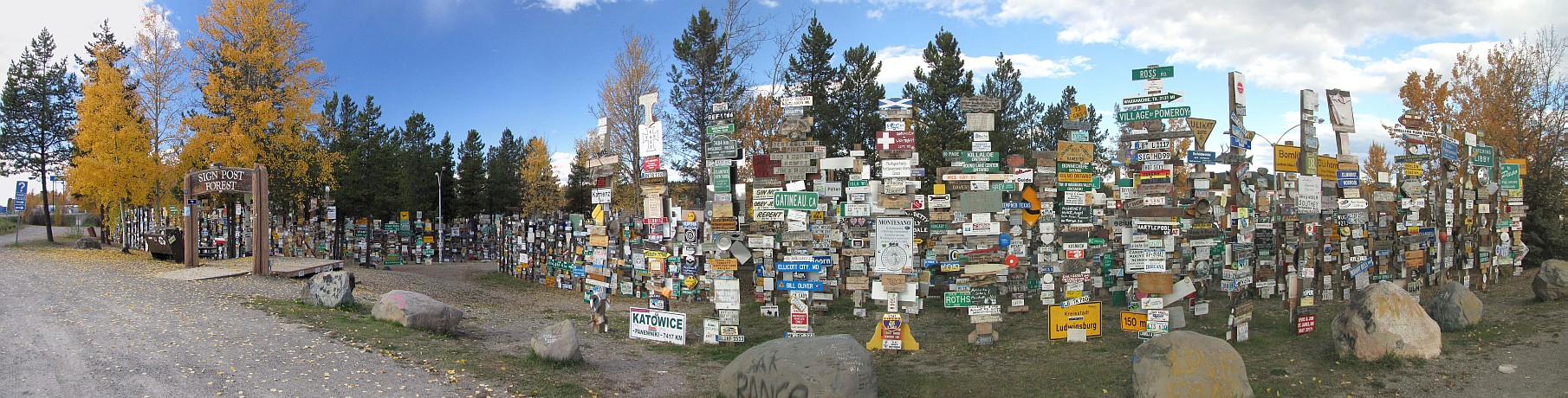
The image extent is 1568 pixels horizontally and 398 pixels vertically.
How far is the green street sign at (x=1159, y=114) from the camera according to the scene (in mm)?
12711

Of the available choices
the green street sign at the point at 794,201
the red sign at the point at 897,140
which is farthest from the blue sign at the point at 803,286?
the red sign at the point at 897,140

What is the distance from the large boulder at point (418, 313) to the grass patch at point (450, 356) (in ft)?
0.47

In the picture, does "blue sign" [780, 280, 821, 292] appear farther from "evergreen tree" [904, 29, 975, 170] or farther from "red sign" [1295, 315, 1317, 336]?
"evergreen tree" [904, 29, 975, 170]

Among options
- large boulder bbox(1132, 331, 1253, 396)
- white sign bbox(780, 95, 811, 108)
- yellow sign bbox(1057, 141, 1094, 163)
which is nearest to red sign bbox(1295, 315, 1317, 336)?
yellow sign bbox(1057, 141, 1094, 163)

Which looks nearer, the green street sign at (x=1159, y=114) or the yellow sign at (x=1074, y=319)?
the yellow sign at (x=1074, y=319)

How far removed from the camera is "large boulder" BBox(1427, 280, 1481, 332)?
11.7 meters

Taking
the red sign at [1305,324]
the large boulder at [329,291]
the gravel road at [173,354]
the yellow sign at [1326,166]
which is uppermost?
the yellow sign at [1326,166]

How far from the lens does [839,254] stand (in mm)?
16281

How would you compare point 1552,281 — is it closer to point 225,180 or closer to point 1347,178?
point 1347,178

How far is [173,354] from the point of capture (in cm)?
950

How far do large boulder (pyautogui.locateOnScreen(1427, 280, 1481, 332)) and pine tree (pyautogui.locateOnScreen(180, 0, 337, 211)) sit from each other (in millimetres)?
28900

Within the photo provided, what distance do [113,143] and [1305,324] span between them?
31.8 metres

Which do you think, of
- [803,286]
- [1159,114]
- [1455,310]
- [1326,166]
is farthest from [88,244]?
[1455,310]

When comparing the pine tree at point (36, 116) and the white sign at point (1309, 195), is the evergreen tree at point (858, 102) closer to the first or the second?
the white sign at point (1309, 195)
